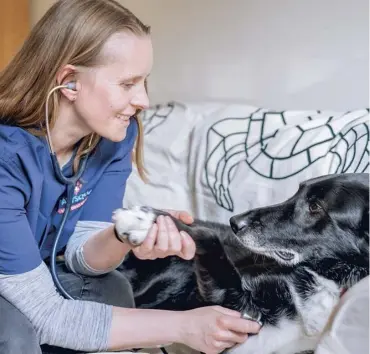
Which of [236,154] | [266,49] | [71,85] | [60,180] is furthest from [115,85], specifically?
[266,49]

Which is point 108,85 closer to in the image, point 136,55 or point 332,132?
point 136,55

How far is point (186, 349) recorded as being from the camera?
2.68 feet

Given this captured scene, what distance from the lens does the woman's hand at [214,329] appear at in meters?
0.76

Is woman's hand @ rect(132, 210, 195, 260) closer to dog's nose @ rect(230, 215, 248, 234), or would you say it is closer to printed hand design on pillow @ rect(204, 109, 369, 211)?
dog's nose @ rect(230, 215, 248, 234)

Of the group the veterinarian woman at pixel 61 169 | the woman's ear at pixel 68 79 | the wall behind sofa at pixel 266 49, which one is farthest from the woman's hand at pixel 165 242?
the wall behind sofa at pixel 266 49

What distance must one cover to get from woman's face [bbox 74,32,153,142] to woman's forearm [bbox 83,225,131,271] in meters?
0.16

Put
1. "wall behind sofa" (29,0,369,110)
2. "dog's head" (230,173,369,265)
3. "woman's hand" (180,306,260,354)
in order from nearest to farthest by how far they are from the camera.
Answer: "dog's head" (230,173,369,265) < "woman's hand" (180,306,260,354) < "wall behind sofa" (29,0,369,110)

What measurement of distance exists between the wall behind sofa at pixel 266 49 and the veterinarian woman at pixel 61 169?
23 centimetres

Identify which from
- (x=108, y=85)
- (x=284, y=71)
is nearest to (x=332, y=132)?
(x=284, y=71)

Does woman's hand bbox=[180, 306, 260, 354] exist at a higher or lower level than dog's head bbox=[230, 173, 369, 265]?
lower

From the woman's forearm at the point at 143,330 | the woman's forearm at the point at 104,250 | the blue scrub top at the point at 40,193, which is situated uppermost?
the blue scrub top at the point at 40,193

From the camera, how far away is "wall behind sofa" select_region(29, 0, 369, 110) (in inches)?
40.3

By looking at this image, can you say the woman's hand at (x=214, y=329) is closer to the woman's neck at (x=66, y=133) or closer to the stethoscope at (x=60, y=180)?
the stethoscope at (x=60, y=180)

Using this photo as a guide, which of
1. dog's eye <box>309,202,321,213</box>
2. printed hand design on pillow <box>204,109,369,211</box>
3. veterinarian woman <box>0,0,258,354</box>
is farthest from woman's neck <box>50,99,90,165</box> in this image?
dog's eye <box>309,202,321,213</box>
